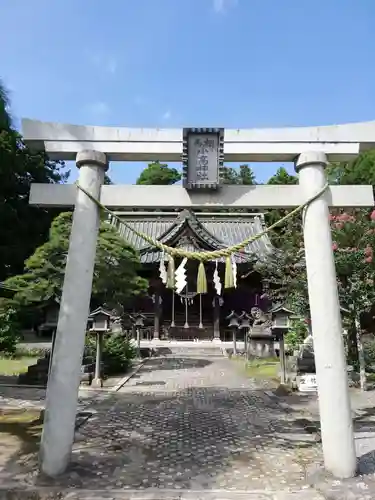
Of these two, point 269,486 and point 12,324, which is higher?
point 12,324

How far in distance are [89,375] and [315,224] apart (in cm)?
894

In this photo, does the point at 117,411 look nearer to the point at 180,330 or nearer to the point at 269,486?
the point at 269,486

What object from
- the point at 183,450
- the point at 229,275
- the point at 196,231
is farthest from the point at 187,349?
the point at 229,275

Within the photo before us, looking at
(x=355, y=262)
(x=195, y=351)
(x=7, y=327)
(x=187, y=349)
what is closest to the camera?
(x=355, y=262)

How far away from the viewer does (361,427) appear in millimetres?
6973

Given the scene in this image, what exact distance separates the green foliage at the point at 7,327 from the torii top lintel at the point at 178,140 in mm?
9139

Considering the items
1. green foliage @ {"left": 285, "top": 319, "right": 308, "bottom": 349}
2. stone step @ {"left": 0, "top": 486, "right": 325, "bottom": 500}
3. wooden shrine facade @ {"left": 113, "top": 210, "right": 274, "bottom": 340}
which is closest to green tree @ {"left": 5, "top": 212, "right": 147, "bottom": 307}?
green foliage @ {"left": 285, "top": 319, "right": 308, "bottom": 349}

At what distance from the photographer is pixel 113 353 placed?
570 inches

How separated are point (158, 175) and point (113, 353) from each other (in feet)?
138

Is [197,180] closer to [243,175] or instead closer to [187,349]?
[187,349]

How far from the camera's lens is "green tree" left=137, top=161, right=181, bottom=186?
178 feet

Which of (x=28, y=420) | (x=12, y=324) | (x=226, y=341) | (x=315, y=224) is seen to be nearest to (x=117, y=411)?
(x=28, y=420)

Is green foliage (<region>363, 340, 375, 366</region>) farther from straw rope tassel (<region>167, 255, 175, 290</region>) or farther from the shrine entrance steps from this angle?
straw rope tassel (<region>167, 255, 175, 290</region>)

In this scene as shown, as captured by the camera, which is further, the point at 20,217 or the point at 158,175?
the point at 158,175
